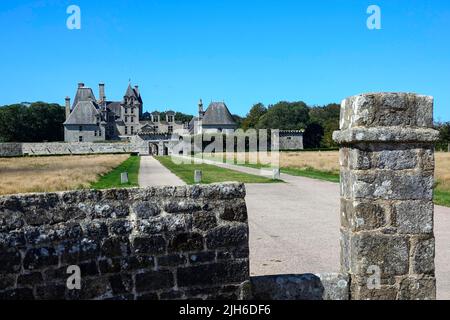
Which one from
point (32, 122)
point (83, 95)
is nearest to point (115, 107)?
point (83, 95)

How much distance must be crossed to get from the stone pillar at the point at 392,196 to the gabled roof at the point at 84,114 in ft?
332

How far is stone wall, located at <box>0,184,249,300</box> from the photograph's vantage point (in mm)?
3621

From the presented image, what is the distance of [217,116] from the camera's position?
101312 millimetres

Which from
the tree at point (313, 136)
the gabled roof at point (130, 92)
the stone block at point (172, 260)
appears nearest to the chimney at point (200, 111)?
the gabled roof at point (130, 92)

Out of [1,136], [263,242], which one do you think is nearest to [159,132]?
[1,136]

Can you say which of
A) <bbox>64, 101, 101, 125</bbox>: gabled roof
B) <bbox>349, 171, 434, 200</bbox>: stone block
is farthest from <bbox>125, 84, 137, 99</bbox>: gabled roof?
<bbox>349, 171, 434, 200</bbox>: stone block

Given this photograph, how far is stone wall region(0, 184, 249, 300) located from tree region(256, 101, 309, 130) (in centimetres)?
9144

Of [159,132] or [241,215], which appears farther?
[159,132]

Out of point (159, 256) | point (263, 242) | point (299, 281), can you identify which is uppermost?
point (159, 256)
